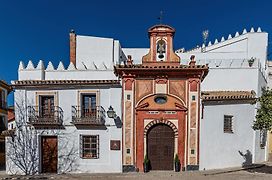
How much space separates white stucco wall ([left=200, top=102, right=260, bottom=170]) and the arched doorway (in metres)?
1.92

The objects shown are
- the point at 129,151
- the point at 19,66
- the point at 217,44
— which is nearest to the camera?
the point at 129,151

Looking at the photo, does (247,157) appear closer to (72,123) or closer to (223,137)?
(223,137)

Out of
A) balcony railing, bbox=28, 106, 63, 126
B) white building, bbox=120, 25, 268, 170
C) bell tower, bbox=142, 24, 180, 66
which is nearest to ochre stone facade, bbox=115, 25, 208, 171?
bell tower, bbox=142, 24, 180, 66


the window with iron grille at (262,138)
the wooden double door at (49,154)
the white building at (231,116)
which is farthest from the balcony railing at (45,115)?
the window with iron grille at (262,138)

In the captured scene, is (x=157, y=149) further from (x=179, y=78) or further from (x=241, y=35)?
(x=241, y=35)

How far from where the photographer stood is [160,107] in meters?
13.4

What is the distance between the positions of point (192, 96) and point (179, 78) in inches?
53.4

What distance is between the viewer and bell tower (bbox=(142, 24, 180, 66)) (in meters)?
13.7

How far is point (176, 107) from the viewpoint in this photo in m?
13.3

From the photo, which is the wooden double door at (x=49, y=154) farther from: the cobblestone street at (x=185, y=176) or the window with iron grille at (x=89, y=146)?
the window with iron grille at (x=89, y=146)

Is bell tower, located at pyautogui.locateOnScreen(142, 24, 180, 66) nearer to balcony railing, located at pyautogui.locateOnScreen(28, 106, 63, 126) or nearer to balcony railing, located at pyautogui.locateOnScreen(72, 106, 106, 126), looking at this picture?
balcony railing, located at pyautogui.locateOnScreen(72, 106, 106, 126)

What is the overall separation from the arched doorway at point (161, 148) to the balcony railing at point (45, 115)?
5657 mm

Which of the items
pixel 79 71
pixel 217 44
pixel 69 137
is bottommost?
pixel 69 137

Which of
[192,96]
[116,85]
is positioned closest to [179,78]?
[192,96]
